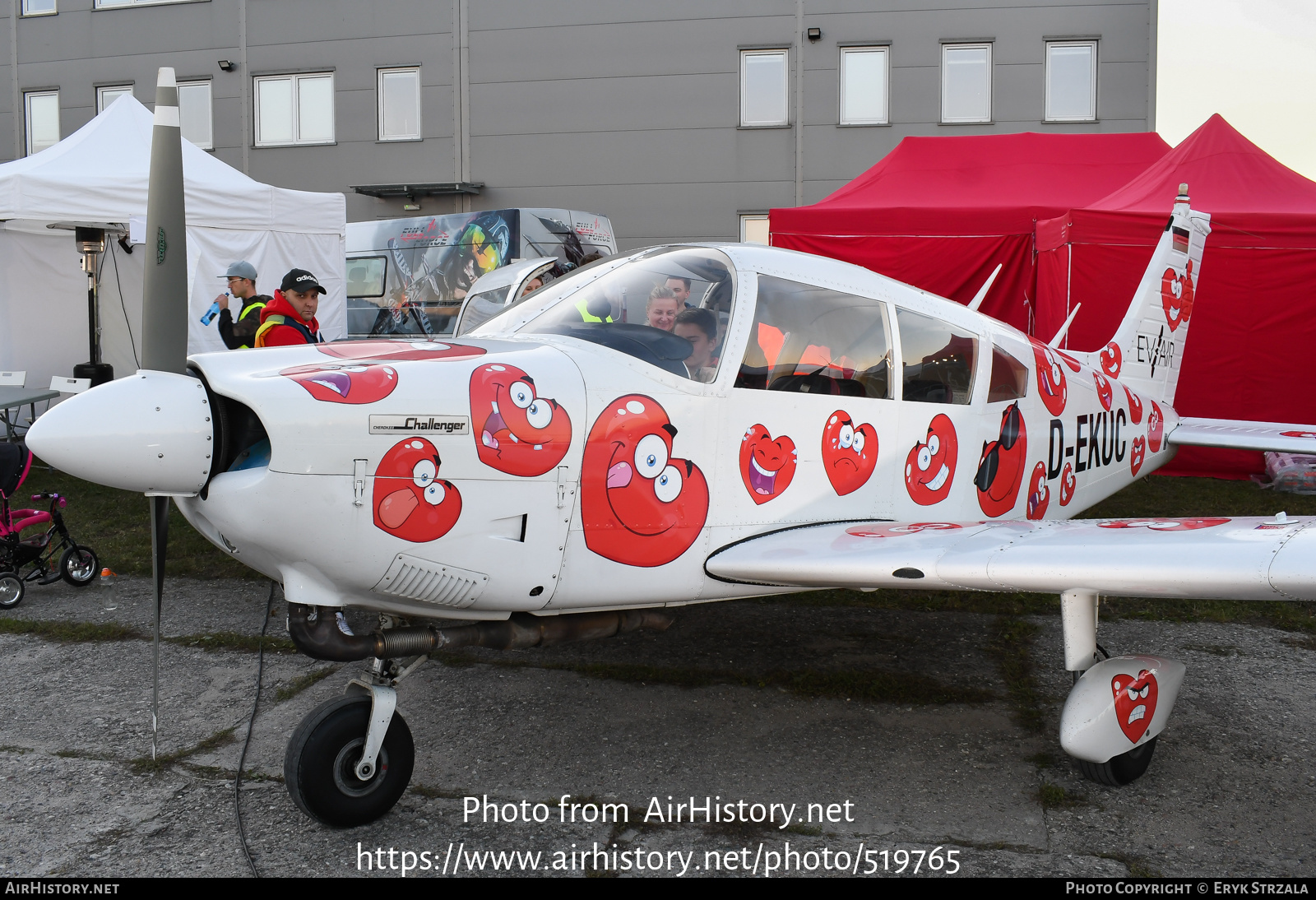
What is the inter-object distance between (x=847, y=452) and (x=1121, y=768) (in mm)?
1429

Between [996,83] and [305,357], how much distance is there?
15205 mm

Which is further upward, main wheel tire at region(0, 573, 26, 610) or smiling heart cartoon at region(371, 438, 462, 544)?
smiling heart cartoon at region(371, 438, 462, 544)

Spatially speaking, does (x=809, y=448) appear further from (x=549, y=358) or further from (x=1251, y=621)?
(x=1251, y=621)

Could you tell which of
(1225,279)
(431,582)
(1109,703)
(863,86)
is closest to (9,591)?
(431,582)

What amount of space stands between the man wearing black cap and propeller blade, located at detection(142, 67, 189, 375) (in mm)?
2221

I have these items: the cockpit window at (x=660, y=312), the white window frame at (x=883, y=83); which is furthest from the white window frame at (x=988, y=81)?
the cockpit window at (x=660, y=312)

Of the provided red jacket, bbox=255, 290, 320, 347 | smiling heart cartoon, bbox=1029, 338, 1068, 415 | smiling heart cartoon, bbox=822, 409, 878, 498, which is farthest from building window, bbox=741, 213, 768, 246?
smiling heart cartoon, bbox=822, 409, 878, 498

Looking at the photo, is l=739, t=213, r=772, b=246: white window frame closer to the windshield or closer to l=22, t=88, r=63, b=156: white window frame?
the windshield

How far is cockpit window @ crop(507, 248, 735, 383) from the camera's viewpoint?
3.42m

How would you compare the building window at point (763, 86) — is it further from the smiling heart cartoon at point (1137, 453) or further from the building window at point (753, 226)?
the smiling heart cartoon at point (1137, 453)

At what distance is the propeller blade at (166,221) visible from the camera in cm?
298

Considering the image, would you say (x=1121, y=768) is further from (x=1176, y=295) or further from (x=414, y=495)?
(x=1176, y=295)

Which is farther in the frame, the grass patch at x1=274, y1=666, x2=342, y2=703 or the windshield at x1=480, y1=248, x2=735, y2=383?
the grass patch at x1=274, y1=666, x2=342, y2=703

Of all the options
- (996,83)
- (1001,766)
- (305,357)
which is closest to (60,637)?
(305,357)
